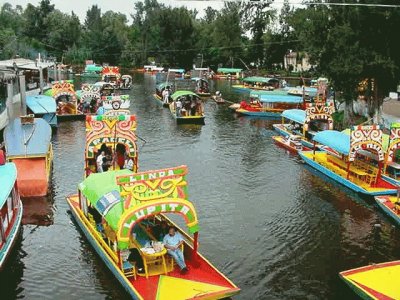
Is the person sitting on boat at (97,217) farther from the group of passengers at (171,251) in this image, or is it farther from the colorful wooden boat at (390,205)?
the colorful wooden boat at (390,205)

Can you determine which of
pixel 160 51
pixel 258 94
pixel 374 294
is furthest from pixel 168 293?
pixel 160 51

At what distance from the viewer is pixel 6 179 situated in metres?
17.8

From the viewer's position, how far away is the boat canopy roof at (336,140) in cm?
2508

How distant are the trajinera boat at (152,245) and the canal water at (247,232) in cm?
104

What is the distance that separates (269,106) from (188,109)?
9.20 meters

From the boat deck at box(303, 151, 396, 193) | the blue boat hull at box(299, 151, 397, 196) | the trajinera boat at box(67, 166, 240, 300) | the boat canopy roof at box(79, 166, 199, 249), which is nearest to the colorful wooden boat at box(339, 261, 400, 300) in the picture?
the trajinera boat at box(67, 166, 240, 300)

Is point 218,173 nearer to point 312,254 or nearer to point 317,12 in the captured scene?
point 312,254

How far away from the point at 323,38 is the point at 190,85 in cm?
3673

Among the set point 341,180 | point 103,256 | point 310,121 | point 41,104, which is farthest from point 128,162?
point 41,104

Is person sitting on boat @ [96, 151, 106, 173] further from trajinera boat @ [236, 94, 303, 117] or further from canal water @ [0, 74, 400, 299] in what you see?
trajinera boat @ [236, 94, 303, 117]

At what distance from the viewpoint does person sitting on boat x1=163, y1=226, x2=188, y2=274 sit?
1480cm

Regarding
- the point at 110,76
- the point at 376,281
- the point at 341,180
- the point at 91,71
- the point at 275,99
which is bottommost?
the point at 376,281

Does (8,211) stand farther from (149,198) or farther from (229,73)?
(229,73)

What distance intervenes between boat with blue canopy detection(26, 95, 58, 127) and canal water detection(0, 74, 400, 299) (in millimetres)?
→ 6317
